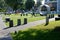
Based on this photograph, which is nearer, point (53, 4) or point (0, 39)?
point (0, 39)

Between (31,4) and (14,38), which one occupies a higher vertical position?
(14,38)

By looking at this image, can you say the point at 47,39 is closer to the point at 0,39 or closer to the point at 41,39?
the point at 41,39

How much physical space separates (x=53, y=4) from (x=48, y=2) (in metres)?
2.16

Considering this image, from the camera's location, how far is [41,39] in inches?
536

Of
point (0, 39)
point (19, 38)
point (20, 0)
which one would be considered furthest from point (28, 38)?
point (20, 0)

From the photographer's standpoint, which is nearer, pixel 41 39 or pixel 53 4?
pixel 41 39

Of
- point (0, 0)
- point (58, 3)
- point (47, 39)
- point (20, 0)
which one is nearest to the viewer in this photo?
point (47, 39)

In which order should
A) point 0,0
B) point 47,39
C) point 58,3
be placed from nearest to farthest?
1. point 47,39
2. point 58,3
3. point 0,0

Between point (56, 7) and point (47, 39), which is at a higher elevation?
point (47, 39)

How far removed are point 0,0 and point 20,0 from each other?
1527 centimetres

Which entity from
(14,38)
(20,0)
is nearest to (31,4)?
(20,0)

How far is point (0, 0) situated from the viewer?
3199 inches

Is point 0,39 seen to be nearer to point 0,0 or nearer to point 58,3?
point 58,3

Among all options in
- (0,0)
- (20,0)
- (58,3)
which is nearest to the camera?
(20,0)
